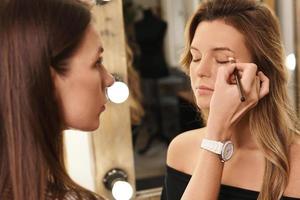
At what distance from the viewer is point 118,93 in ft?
3.63

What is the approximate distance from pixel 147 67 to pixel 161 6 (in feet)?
0.59

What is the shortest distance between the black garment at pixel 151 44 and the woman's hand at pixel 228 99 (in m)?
0.46

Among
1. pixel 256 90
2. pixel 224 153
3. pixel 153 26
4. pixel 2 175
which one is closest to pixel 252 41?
pixel 256 90

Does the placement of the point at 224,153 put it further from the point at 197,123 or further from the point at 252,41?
the point at 197,123

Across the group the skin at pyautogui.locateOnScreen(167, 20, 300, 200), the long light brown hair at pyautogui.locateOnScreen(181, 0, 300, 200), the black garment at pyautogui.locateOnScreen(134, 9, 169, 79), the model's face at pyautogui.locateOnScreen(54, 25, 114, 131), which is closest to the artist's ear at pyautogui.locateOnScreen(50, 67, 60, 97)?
the model's face at pyautogui.locateOnScreen(54, 25, 114, 131)

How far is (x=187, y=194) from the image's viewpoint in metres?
0.72

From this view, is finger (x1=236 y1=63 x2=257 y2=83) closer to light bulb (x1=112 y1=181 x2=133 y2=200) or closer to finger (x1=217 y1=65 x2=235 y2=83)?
finger (x1=217 y1=65 x2=235 y2=83)

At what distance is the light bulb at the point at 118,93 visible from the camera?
109 centimetres

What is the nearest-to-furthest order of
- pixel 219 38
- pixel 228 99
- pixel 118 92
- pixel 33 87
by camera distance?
1. pixel 33 87
2. pixel 228 99
3. pixel 219 38
4. pixel 118 92

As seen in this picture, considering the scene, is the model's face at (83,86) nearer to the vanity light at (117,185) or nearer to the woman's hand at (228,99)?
the woman's hand at (228,99)

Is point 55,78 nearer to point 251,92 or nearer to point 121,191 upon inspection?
point 251,92

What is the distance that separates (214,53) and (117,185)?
1.74 ft

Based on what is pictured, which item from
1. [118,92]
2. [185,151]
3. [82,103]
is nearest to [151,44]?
[118,92]

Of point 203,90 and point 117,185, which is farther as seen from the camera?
point 117,185
